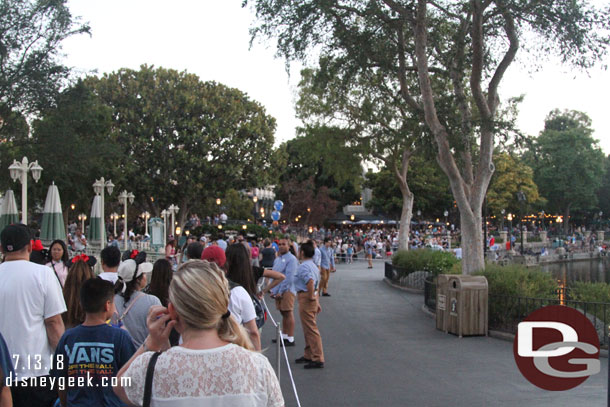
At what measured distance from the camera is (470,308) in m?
11.5

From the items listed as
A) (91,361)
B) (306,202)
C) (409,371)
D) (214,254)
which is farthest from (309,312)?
(306,202)

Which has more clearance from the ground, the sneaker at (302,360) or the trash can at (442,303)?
the trash can at (442,303)

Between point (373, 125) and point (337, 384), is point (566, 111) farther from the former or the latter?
point (337, 384)

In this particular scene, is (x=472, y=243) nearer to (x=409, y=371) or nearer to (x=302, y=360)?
(x=409, y=371)

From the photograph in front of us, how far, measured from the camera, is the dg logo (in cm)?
723

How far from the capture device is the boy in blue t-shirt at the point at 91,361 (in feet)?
11.6

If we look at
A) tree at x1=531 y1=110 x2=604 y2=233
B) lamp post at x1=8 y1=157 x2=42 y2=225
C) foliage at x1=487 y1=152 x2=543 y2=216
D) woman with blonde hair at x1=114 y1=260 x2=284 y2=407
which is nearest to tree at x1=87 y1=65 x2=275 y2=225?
lamp post at x1=8 y1=157 x2=42 y2=225

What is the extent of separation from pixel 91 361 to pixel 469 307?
30.1ft

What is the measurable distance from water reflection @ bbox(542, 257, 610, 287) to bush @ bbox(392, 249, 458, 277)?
13.5m

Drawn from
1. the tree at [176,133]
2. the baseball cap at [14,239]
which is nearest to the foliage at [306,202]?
the tree at [176,133]

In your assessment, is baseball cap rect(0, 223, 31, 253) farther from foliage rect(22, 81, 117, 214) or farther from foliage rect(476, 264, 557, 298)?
foliage rect(22, 81, 117, 214)

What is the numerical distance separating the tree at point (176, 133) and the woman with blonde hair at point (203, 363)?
3501 centimetres

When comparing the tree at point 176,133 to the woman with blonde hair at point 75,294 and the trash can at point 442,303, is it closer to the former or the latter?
the trash can at point 442,303

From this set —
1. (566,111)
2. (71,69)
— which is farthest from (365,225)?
(71,69)
